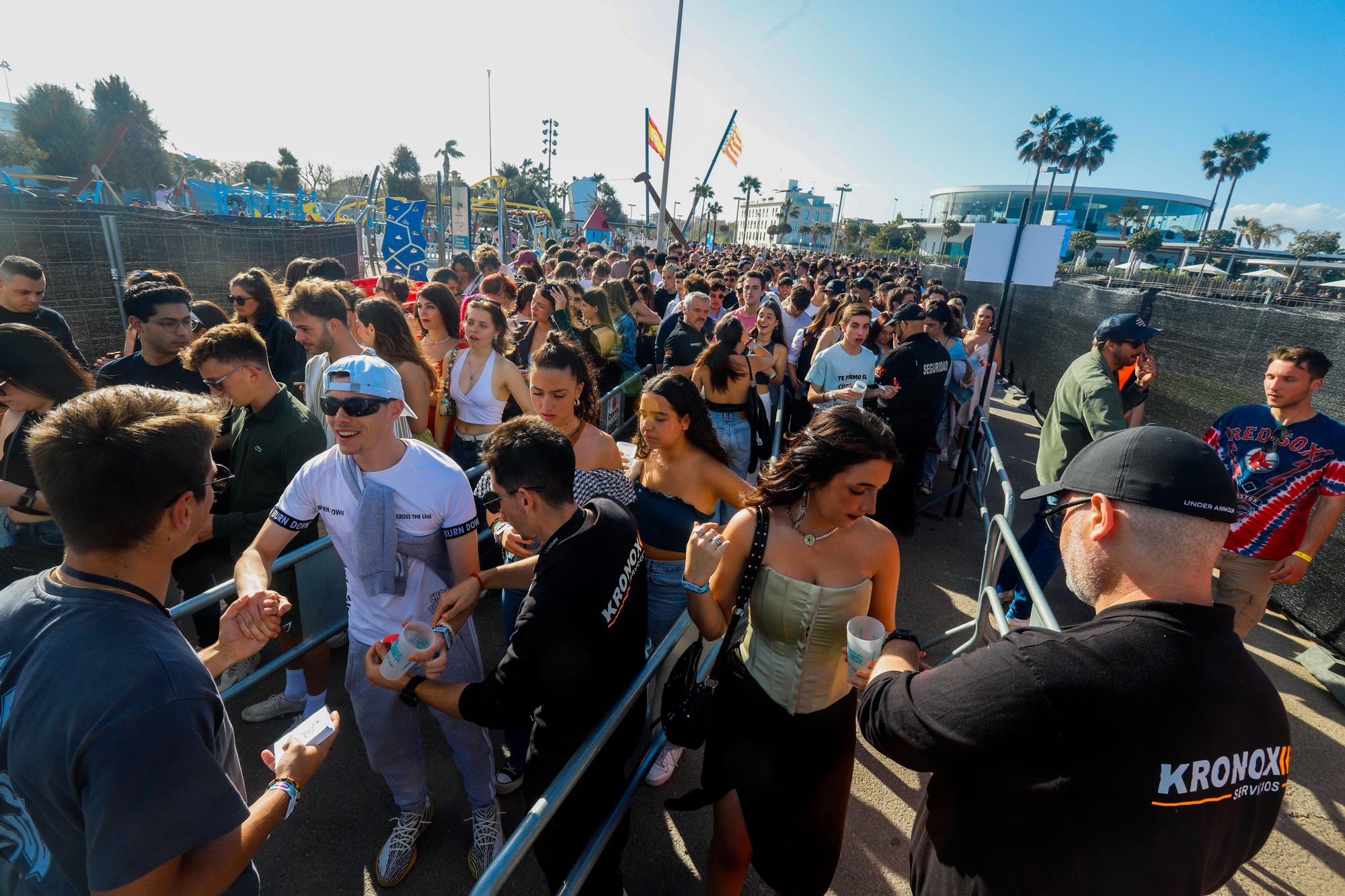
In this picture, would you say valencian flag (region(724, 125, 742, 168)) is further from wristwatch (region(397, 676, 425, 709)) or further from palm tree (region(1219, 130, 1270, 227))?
palm tree (region(1219, 130, 1270, 227))

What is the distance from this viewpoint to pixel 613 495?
3.11 m

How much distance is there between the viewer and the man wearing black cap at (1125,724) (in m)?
1.14

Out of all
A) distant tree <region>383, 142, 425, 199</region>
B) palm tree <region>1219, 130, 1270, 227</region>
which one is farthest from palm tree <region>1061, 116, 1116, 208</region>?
distant tree <region>383, 142, 425, 199</region>

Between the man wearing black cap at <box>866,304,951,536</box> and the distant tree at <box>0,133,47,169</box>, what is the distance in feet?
179

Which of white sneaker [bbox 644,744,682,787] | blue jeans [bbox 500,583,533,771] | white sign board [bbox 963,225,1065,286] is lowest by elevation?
white sneaker [bbox 644,744,682,787]

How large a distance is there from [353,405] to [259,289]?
350 cm

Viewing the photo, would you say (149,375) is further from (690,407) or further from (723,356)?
(723,356)

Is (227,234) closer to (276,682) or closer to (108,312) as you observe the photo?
(108,312)

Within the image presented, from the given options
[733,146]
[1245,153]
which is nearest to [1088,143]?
[1245,153]

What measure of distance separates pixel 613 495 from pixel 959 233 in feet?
359

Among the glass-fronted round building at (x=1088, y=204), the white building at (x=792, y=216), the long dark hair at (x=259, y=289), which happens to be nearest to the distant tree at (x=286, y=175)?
the long dark hair at (x=259, y=289)

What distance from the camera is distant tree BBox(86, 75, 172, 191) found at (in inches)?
1527

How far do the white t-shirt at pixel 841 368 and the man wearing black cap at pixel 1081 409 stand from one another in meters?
1.66

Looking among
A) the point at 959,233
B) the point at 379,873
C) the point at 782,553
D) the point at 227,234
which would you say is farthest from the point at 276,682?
the point at 959,233
